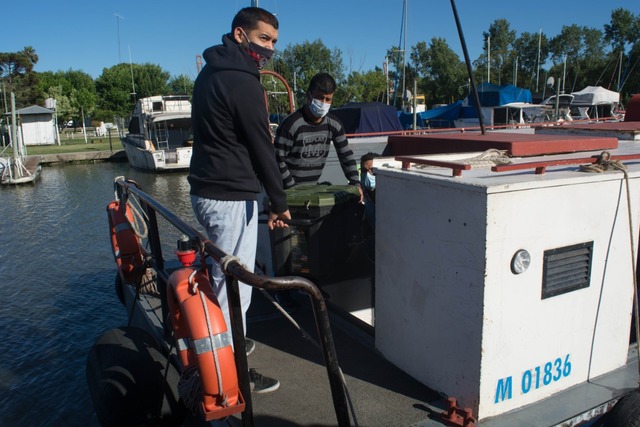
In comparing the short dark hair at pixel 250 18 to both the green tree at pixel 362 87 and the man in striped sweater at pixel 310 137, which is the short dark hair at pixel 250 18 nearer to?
the man in striped sweater at pixel 310 137

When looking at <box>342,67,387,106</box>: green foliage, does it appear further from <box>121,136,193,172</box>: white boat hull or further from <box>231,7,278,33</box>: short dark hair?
<box>231,7,278,33</box>: short dark hair

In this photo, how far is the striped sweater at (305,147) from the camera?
175 inches

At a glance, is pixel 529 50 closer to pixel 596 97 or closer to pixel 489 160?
pixel 596 97

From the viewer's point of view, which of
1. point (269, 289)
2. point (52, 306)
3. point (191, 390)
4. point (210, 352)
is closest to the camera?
A: point (269, 289)

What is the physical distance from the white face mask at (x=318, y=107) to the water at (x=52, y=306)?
3.59 m

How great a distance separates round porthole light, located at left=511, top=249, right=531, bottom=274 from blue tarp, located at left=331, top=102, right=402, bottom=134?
1745 centimetres

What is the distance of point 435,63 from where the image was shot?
65.6 meters

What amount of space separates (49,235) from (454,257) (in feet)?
39.4

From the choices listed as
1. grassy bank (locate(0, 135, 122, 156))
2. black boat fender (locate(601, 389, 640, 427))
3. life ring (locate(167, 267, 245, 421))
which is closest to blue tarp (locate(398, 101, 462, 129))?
grassy bank (locate(0, 135, 122, 156))

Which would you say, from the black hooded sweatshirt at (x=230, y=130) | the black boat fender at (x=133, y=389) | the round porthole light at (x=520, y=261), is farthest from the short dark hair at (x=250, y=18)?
the black boat fender at (x=133, y=389)

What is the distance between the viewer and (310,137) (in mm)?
4488

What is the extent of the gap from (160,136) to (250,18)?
→ 28.7 m

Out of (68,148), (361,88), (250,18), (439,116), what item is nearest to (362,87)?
(361,88)

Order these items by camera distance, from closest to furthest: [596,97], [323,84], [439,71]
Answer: [323,84] < [596,97] < [439,71]
